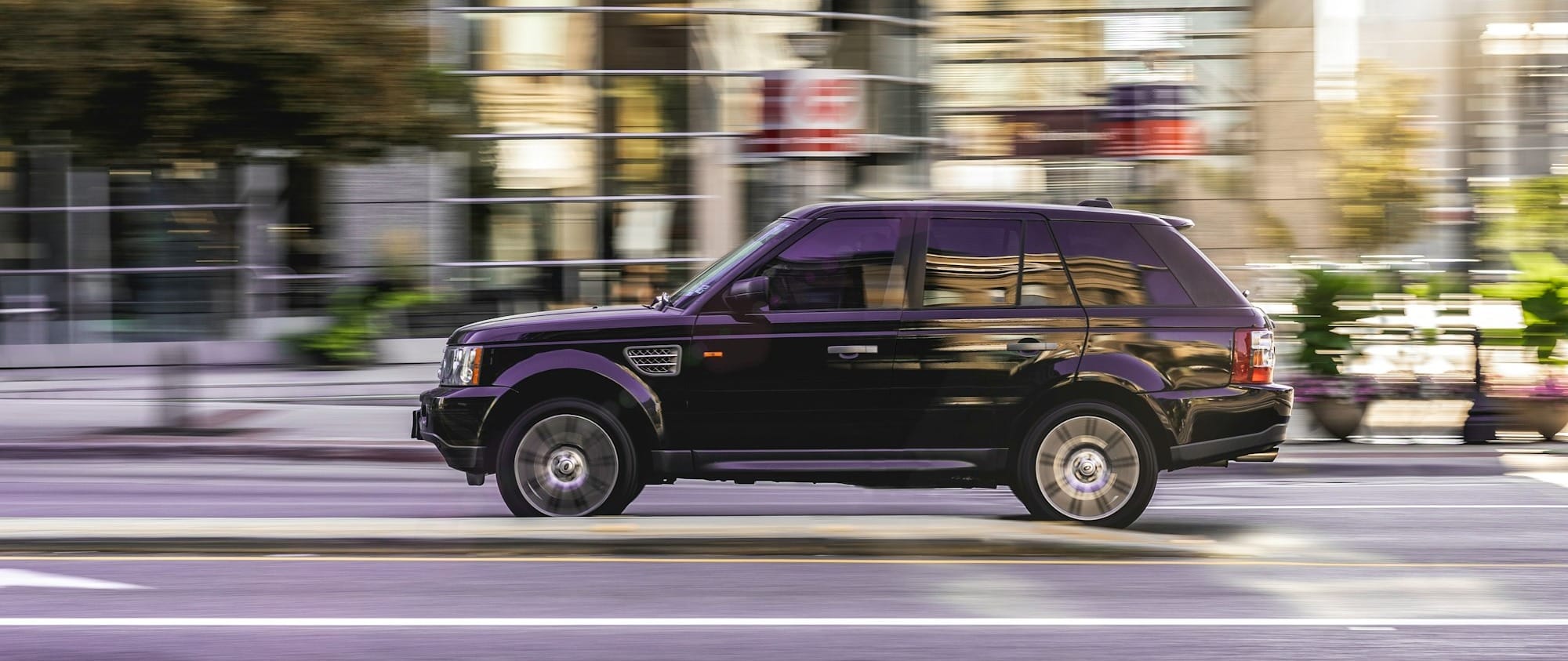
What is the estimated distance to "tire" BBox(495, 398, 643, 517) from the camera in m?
8.53

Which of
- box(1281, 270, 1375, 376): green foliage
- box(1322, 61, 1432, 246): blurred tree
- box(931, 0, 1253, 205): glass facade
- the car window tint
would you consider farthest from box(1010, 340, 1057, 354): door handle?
box(1322, 61, 1432, 246): blurred tree

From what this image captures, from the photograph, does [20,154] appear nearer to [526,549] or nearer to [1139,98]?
[1139,98]

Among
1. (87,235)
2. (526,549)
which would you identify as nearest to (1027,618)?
(526,549)

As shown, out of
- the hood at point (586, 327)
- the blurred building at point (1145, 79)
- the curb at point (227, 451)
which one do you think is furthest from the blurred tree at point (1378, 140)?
the hood at point (586, 327)

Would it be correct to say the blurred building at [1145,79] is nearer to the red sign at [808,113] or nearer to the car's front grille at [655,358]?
the red sign at [808,113]

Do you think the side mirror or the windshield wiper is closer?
the side mirror

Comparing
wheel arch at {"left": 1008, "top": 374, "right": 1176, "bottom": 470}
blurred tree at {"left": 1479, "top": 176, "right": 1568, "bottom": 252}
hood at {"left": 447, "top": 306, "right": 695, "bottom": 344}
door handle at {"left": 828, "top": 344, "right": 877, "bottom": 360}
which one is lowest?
wheel arch at {"left": 1008, "top": 374, "right": 1176, "bottom": 470}

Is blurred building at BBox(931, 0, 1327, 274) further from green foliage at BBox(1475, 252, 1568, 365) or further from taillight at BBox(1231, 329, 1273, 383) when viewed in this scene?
taillight at BBox(1231, 329, 1273, 383)

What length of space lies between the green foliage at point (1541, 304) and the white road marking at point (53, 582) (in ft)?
37.3

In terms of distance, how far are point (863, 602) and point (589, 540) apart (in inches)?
62.6

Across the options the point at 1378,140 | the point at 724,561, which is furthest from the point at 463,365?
the point at 1378,140

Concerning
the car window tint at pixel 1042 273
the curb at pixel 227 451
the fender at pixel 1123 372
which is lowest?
the curb at pixel 227 451

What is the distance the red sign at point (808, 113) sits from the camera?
1262cm

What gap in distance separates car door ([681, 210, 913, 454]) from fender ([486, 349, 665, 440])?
0.16 meters
